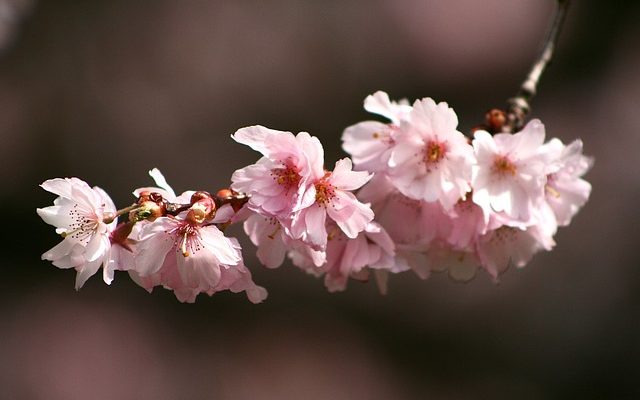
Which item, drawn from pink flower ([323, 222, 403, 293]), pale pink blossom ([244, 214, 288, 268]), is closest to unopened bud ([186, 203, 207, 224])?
pale pink blossom ([244, 214, 288, 268])

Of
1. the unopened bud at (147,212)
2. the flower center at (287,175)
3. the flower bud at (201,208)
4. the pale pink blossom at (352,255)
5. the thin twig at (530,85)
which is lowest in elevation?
the unopened bud at (147,212)

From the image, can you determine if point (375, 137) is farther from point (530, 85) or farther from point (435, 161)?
point (530, 85)

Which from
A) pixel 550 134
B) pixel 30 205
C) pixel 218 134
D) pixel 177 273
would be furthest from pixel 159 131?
pixel 177 273

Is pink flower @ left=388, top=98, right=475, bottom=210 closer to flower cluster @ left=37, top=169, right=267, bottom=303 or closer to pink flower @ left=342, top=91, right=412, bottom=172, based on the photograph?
pink flower @ left=342, top=91, right=412, bottom=172

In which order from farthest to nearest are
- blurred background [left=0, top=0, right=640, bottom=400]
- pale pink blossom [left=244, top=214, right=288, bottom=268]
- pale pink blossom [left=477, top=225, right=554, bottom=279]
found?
blurred background [left=0, top=0, right=640, bottom=400] < pale pink blossom [left=477, top=225, right=554, bottom=279] < pale pink blossom [left=244, top=214, right=288, bottom=268]

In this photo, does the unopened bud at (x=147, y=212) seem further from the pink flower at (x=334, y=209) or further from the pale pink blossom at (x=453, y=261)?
the pale pink blossom at (x=453, y=261)

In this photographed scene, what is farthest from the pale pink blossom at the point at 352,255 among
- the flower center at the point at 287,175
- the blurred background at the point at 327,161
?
the blurred background at the point at 327,161

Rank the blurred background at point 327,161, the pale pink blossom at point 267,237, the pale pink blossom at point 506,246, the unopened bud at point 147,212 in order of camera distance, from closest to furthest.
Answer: the unopened bud at point 147,212 → the pale pink blossom at point 267,237 → the pale pink blossom at point 506,246 → the blurred background at point 327,161
